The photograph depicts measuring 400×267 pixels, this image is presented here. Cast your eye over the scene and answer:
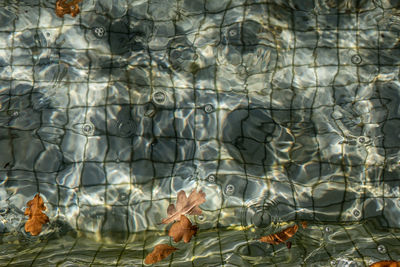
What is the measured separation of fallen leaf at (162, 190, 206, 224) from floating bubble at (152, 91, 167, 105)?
0.71m

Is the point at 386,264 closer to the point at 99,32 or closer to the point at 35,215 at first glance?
the point at 35,215

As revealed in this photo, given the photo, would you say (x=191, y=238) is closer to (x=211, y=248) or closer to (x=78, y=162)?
(x=211, y=248)

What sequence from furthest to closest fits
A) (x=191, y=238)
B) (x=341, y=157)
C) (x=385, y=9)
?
(x=385, y=9) → (x=341, y=157) → (x=191, y=238)

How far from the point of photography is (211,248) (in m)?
2.82

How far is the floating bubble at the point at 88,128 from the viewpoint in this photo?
3270 millimetres

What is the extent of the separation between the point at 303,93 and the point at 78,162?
1.77 metres

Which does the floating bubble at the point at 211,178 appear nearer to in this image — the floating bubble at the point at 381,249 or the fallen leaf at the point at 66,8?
the floating bubble at the point at 381,249

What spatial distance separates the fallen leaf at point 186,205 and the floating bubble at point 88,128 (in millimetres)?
825

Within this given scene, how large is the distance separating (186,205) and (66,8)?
1849mm

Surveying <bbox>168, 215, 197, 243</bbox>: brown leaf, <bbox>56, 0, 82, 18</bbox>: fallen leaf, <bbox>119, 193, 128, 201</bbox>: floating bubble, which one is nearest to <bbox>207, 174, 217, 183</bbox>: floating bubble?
<bbox>168, 215, 197, 243</bbox>: brown leaf

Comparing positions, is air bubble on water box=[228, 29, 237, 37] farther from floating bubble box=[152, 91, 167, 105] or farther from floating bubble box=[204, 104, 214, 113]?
floating bubble box=[152, 91, 167, 105]

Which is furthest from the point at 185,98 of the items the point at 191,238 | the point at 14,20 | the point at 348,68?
the point at 14,20

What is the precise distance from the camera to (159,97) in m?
3.32

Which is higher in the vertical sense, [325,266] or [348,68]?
[348,68]
